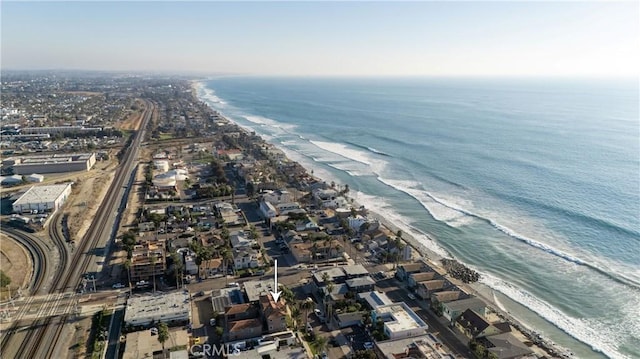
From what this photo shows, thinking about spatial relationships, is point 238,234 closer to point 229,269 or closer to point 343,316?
point 229,269

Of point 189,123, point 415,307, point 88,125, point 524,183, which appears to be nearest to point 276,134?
point 189,123

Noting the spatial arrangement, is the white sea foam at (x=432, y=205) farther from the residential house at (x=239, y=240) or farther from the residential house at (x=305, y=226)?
the residential house at (x=239, y=240)

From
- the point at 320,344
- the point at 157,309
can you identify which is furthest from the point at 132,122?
the point at 320,344

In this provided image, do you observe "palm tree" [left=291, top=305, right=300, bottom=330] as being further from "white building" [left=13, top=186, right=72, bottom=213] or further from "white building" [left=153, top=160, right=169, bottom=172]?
"white building" [left=153, top=160, right=169, bottom=172]

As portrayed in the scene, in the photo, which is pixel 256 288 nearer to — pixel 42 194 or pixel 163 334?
pixel 163 334

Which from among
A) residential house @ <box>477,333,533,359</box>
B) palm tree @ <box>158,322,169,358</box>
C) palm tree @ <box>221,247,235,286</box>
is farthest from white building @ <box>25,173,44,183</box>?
residential house @ <box>477,333,533,359</box>

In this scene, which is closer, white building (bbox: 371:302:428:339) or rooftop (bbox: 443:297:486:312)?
white building (bbox: 371:302:428:339)
